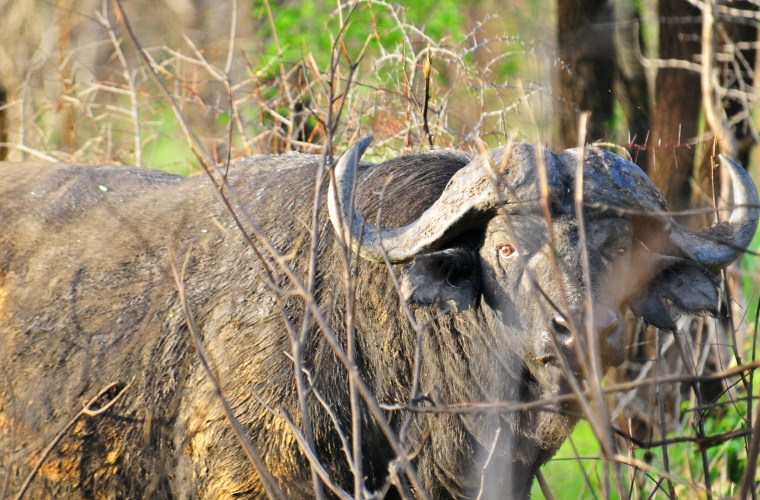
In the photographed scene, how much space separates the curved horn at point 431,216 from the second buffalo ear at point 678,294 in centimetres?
94

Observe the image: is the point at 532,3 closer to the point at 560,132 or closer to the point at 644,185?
the point at 560,132

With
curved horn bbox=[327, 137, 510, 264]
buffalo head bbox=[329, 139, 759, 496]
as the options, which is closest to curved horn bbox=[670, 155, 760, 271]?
buffalo head bbox=[329, 139, 759, 496]

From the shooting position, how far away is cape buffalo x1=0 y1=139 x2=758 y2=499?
11.1ft

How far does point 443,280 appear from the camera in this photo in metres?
3.41

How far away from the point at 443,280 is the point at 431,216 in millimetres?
298

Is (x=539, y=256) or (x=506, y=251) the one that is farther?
(x=506, y=251)

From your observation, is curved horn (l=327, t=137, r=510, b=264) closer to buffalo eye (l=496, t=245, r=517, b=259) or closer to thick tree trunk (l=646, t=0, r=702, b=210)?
buffalo eye (l=496, t=245, r=517, b=259)

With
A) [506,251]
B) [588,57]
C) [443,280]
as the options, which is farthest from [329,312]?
[588,57]

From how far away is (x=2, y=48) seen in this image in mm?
11500

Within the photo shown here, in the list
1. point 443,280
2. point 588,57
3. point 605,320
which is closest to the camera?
point 605,320

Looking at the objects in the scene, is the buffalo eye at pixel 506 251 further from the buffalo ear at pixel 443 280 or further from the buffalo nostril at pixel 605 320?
the buffalo nostril at pixel 605 320

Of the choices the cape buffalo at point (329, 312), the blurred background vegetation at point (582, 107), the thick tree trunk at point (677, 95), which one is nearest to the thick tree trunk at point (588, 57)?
the blurred background vegetation at point (582, 107)

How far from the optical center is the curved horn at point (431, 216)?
3.36 meters

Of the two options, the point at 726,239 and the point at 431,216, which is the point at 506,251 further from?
the point at 726,239
